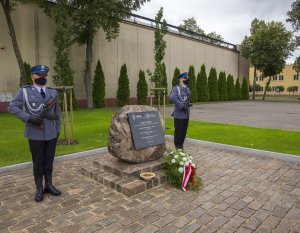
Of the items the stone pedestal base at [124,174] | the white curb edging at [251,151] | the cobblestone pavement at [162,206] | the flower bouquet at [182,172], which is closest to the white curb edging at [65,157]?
the cobblestone pavement at [162,206]

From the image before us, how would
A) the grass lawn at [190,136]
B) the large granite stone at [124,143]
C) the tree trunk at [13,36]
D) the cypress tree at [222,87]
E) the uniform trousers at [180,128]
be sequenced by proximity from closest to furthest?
the large granite stone at [124,143], the uniform trousers at [180,128], the grass lawn at [190,136], the tree trunk at [13,36], the cypress tree at [222,87]

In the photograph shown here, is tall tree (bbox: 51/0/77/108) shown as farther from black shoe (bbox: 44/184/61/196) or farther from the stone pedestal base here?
black shoe (bbox: 44/184/61/196)

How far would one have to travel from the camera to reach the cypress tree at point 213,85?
30797 millimetres

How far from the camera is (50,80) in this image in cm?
1748

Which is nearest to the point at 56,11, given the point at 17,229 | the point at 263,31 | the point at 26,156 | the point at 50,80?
the point at 50,80

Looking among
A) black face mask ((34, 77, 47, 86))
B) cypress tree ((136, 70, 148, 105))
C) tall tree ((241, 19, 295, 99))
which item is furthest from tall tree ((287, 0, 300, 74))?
black face mask ((34, 77, 47, 86))

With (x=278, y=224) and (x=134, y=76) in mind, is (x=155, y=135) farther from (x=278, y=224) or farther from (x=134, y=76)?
(x=134, y=76)

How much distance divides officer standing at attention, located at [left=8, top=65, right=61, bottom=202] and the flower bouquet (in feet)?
6.66

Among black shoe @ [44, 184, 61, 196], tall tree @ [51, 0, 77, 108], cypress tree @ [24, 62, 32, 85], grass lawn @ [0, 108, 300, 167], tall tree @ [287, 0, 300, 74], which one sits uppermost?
tall tree @ [287, 0, 300, 74]

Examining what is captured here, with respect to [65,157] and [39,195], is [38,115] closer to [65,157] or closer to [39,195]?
[39,195]

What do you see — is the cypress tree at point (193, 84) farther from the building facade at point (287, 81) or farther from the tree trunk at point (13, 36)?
the building facade at point (287, 81)

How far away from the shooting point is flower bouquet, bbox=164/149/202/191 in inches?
181

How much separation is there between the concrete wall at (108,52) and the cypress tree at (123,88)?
3.23 feet

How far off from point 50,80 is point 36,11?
14.0ft
